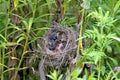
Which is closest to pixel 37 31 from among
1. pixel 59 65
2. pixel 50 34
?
pixel 50 34

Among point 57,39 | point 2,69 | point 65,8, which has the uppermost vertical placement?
point 65,8

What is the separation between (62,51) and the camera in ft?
5.57

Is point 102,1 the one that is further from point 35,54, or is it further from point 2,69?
point 2,69

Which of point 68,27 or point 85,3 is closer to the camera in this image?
point 85,3

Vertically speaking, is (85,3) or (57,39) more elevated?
(85,3)

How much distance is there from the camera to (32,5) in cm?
175

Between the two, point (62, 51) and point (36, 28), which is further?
point (36, 28)

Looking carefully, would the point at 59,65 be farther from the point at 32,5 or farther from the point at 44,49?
the point at 32,5

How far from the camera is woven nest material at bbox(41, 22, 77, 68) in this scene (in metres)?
1.69

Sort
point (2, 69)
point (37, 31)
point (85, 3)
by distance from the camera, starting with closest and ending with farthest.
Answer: point (85, 3) < point (2, 69) < point (37, 31)

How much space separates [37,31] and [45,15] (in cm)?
13

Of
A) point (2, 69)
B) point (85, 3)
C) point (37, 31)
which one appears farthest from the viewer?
point (37, 31)

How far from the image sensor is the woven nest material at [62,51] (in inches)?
66.7

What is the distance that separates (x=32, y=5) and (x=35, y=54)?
0.24 meters
